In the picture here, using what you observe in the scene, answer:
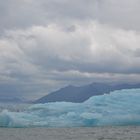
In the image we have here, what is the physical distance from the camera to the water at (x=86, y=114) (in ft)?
118

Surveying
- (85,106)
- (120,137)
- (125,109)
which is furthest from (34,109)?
(120,137)

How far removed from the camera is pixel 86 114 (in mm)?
34812

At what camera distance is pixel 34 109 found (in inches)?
1560

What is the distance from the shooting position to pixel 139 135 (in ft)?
96.2

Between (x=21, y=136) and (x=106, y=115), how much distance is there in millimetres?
7890

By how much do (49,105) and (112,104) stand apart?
5.42 meters

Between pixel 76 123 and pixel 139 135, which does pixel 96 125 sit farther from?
pixel 139 135

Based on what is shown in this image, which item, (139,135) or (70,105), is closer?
(139,135)

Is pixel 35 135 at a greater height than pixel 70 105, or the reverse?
pixel 70 105

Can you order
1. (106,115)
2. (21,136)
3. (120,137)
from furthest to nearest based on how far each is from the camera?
1. (106,115)
2. (21,136)
3. (120,137)

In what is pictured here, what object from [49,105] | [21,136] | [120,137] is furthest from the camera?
[49,105]

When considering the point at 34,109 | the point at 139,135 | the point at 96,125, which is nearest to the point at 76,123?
the point at 96,125

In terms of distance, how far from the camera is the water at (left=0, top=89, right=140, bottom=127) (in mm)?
35969

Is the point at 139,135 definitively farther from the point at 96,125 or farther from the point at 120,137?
the point at 96,125
